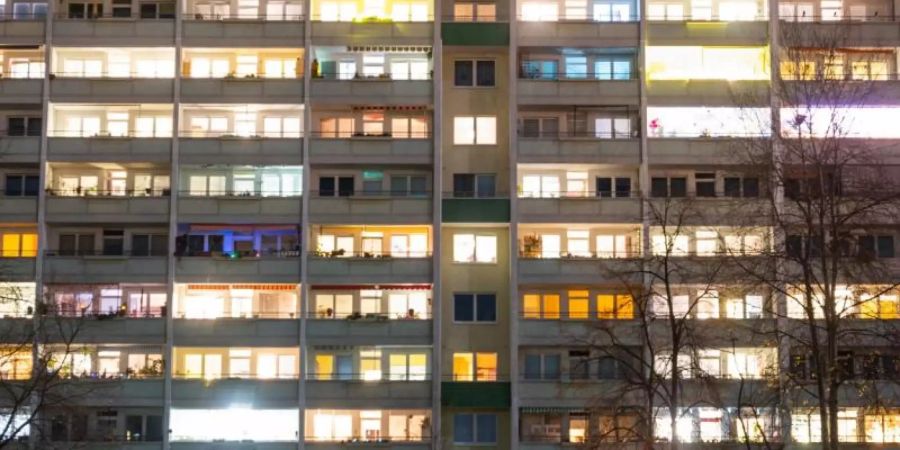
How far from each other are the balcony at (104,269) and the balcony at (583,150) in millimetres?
19718

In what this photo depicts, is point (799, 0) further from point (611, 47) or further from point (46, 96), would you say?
point (46, 96)

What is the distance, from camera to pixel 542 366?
6556cm

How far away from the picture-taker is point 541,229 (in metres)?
67.3

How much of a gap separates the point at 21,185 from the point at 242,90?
12.8m

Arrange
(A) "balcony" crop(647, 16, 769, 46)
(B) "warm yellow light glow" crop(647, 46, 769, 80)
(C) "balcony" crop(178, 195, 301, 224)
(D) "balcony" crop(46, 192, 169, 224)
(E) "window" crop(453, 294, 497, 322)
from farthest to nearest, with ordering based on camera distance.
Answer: (B) "warm yellow light glow" crop(647, 46, 769, 80), (A) "balcony" crop(647, 16, 769, 46), (E) "window" crop(453, 294, 497, 322), (D) "balcony" crop(46, 192, 169, 224), (C) "balcony" crop(178, 195, 301, 224)

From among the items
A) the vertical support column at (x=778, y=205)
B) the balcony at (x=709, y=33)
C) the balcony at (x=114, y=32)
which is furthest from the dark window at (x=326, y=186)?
the vertical support column at (x=778, y=205)

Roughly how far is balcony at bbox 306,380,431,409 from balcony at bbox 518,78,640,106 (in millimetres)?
15976

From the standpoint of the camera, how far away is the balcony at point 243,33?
67062 mm

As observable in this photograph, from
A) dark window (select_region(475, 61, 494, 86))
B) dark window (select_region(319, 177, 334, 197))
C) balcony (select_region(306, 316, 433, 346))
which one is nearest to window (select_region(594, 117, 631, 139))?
dark window (select_region(475, 61, 494, 86))

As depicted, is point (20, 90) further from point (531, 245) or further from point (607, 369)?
point (607, 369)

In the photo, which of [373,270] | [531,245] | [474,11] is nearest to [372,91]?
[474,11]

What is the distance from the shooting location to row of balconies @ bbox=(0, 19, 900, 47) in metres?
66.9

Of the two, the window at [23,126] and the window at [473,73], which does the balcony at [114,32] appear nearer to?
the window at [23,126]

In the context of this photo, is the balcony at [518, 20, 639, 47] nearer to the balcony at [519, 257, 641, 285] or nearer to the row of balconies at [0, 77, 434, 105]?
the row of balconies at [0, 77, 434, 105]
